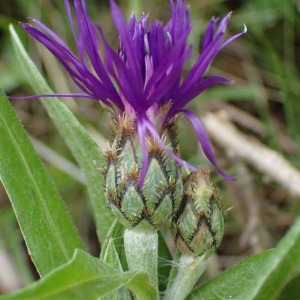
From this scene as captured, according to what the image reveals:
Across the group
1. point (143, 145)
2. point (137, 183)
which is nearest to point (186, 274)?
point (137, 183)

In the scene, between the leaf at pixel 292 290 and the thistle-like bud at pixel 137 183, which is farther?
the thistle-like bud at pixel 137 183

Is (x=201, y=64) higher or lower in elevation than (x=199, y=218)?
higher

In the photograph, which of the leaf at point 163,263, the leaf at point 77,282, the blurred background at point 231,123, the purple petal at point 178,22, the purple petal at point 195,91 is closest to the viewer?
the leaf at point 77,282

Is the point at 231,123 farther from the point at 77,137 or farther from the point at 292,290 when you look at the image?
the point at 292,290

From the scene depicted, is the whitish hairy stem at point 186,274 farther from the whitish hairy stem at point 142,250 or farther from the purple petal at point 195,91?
the purple petal at point 195,91

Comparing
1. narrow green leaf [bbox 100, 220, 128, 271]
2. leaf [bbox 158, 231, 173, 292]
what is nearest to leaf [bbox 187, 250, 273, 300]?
leaf [bbox 158, 231, 173, 292]

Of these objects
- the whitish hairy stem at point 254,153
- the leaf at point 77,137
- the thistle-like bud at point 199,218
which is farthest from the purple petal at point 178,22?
the whitish hairy stem at point 254,153
